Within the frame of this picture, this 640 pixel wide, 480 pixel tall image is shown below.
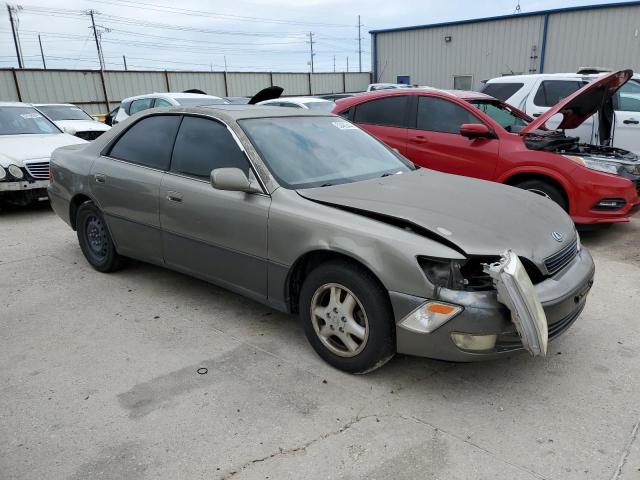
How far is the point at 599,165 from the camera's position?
18.3ft

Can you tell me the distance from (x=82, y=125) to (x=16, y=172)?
16.3ft

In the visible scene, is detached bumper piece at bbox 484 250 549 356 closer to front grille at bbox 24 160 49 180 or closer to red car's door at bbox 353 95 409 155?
red car's door at bbox 353 95 409 155

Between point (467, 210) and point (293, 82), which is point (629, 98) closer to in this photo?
point (467, 210)

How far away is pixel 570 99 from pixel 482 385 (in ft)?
12.9

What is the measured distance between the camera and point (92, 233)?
4.88 meters

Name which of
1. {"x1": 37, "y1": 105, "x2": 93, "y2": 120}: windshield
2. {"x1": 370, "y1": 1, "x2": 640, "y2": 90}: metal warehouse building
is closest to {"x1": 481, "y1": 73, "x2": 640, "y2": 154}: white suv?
{"x1": 37, "y1": 105, "x2": 93, "y2": 120}: windshield

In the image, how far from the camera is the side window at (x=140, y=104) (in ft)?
39.7

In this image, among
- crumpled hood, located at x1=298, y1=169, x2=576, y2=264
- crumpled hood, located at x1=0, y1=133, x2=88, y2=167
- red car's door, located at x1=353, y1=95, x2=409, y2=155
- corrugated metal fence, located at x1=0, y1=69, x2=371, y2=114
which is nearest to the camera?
crumpled hood, located at x1=298, y1=169, x2=576, y2=264

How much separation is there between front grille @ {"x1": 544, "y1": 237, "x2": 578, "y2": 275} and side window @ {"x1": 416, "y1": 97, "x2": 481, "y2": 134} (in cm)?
321

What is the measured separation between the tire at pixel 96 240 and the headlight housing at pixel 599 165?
481 centimetres

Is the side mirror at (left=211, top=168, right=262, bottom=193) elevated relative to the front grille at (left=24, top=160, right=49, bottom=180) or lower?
elevated

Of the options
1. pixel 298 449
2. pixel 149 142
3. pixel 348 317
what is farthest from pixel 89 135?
pixel 298 449

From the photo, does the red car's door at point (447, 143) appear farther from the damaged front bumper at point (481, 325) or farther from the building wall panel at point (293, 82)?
the building wall panel at point (293, 82)

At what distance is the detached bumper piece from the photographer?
97.4 inches
